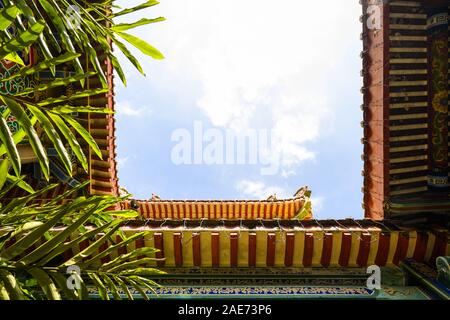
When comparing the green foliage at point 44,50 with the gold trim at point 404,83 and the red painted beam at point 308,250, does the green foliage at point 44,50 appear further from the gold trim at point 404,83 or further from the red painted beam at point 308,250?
the gold trim at point 404,83

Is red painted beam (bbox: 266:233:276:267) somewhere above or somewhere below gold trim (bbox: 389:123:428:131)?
below

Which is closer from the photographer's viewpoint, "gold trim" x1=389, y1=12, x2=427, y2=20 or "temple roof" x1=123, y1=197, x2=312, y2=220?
"gold trim" x1=389, y1=12, x2=427, y2=20

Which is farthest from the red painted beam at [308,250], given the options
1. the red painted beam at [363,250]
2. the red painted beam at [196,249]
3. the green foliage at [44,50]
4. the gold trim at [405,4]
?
the gold trim at [405,4]

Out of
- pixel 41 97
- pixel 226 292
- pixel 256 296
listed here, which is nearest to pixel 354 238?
pixel 256 296

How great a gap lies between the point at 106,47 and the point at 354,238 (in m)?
4.35

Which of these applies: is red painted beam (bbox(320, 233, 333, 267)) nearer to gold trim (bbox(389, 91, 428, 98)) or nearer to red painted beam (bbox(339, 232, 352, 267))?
red painted beam (bbox(339, 232, 352, 267))

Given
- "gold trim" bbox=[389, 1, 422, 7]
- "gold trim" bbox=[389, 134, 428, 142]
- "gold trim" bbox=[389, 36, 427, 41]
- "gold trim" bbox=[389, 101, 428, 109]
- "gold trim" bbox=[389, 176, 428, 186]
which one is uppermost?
"gold trim" bbox=[389, 1, 422, 7]
